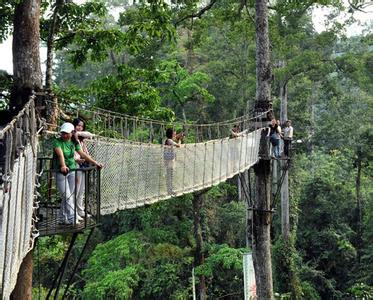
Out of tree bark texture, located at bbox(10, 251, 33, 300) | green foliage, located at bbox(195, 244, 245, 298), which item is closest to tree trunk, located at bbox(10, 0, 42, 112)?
tree bark texture, located at bbox(10, 251, 33, 300)

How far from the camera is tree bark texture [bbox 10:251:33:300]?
9.54ft

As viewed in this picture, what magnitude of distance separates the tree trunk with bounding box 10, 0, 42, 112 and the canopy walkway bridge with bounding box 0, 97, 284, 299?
256 millimetres

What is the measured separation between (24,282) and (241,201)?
38.2ft

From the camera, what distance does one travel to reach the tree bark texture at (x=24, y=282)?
9.54ft

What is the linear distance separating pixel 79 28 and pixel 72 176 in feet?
7.71

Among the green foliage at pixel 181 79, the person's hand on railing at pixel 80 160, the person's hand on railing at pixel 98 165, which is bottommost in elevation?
the person's hand on railing at pixel 98 165

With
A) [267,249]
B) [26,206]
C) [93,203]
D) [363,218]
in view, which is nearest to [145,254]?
[267,249]

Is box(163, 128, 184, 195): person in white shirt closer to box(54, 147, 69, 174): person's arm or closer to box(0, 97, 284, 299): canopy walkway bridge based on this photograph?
box(0, 97, 284, 299): canopy walkway bridge

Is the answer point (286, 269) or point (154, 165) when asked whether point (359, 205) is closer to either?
point (286, 269)

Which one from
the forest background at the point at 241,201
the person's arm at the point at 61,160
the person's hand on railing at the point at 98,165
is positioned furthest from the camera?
the forest background at the point at 241,201

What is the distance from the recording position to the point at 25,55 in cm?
307

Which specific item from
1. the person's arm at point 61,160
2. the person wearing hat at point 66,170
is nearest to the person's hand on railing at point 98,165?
the person wearing hat at point 66,170

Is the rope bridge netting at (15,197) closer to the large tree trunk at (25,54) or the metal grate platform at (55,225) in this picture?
the metal grate platform at (55,225)

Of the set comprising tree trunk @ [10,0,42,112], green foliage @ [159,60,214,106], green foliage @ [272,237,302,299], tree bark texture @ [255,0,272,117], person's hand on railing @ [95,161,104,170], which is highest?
green foliage @ [159,60,214,106]
